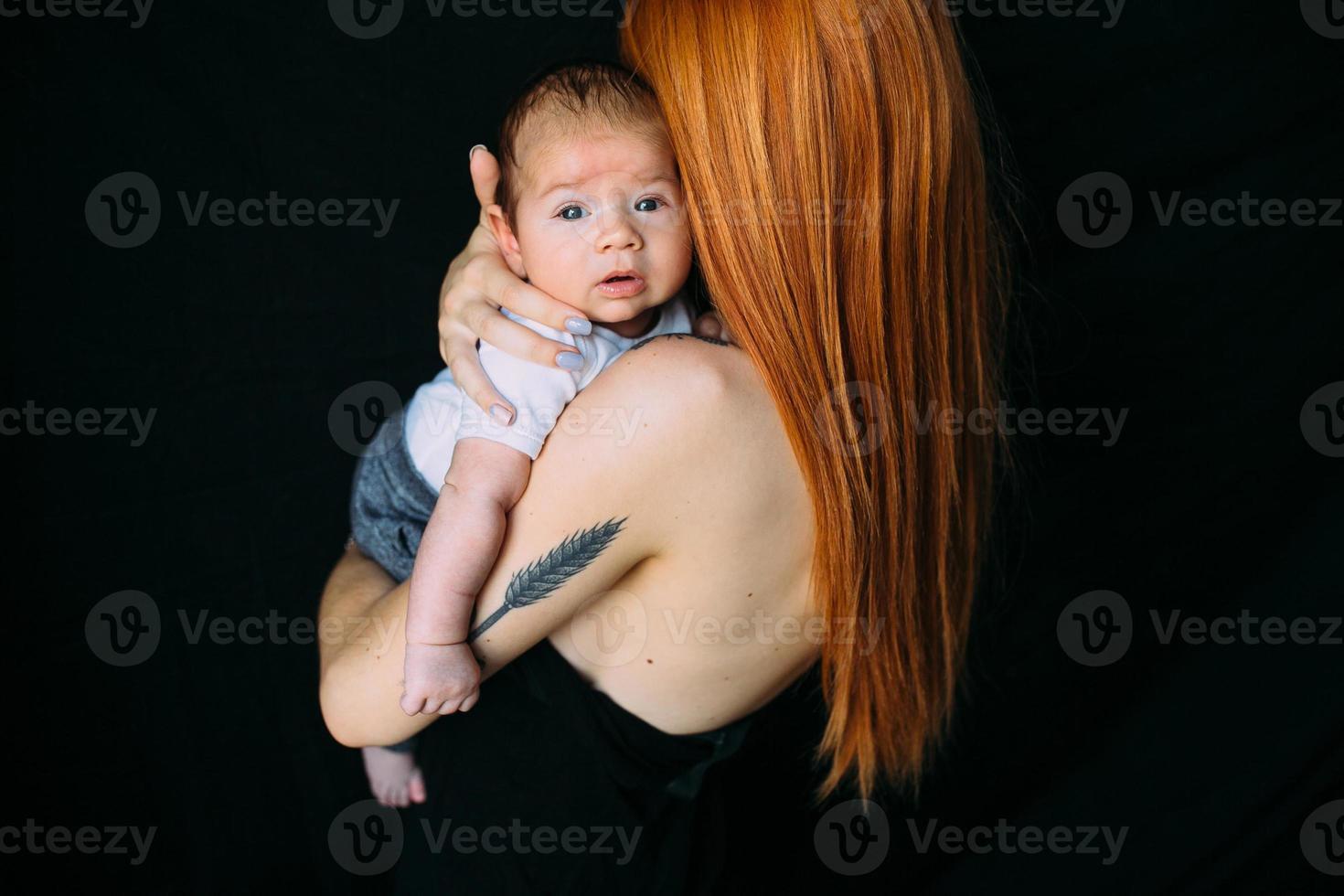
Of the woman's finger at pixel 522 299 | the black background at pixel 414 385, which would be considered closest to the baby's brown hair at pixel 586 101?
the woman's finger at pixel 522 299

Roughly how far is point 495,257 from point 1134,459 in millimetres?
1387

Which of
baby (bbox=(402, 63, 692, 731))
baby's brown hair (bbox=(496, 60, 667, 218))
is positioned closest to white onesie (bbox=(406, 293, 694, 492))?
baby (bbox=(402, 63, 692, 731))

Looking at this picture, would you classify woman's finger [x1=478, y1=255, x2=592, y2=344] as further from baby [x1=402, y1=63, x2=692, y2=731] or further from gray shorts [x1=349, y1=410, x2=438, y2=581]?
gray shorts [x1=349, y1=410, x2=438, y2=581]

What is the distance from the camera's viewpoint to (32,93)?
5.64 feet

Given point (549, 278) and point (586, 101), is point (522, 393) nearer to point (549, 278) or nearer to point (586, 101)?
point (549, 278)

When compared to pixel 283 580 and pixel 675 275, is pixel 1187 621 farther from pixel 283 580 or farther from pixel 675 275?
pixel 283 580

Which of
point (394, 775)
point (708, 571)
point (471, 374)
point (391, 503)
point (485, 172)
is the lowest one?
point (394, 775)

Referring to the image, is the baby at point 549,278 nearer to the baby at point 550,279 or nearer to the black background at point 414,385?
the baby at point 550,279

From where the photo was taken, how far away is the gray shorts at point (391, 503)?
1536mm

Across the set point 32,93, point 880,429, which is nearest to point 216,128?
point 32,93

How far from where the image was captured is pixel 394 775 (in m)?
1.96

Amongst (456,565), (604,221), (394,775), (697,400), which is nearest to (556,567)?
(456,565)

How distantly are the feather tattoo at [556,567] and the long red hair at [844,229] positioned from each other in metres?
0.24

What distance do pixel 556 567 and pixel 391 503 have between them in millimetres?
468
